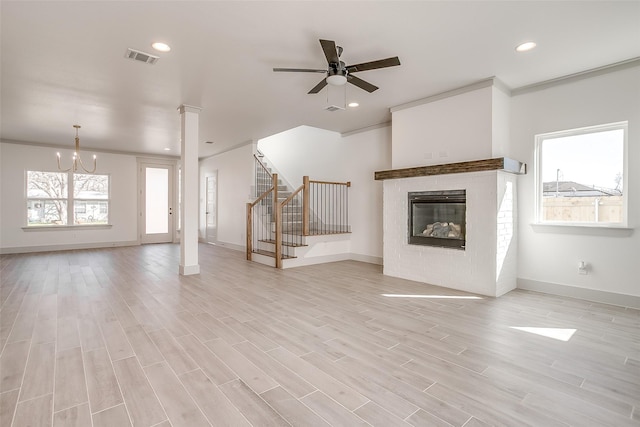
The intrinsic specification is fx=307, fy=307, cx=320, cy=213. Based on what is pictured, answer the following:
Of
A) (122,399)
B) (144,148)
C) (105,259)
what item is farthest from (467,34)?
(144,148)

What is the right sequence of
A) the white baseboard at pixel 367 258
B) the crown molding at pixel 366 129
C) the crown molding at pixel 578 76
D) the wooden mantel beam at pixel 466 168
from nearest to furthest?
the crown molding at pixel 578 76
the wooden mantel beam at pixel 466 168
the crown molding at pixel 366 129
the white baseboard at pixel 367 258

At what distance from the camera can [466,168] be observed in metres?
4.08

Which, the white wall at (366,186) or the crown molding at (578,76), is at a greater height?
the crown molding at (578,76)

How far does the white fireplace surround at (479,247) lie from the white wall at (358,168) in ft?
4.89

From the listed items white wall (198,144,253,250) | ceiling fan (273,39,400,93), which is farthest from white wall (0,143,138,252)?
ceiling fan (273,39,400,93)

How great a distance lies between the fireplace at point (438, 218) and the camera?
4.36 m

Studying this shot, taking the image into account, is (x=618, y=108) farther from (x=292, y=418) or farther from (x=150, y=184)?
(x=150, y=184)

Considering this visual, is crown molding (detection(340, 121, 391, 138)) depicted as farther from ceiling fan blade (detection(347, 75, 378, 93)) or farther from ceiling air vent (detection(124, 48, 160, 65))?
ceiling air vent (detection(124, 48, 160, 65))

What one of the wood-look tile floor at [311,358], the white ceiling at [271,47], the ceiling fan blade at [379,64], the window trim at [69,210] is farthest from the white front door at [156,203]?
the ceiling fan blade at [379,64]

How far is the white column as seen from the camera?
5.09m

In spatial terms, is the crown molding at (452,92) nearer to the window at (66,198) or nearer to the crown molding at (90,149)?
the crown molding at (90,149)

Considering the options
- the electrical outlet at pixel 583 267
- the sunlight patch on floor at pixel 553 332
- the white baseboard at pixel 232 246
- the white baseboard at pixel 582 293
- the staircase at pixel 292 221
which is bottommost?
the sunlight patch on floor at pixel 553 332

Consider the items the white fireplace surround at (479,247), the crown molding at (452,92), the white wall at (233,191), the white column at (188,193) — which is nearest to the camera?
the white fireplace surround at (479,247)

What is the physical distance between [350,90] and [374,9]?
6.08ft
